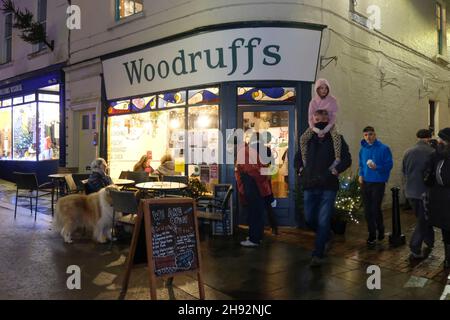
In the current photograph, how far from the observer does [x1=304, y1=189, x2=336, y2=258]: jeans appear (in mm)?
5547

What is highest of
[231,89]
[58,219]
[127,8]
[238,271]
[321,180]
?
[127,8]

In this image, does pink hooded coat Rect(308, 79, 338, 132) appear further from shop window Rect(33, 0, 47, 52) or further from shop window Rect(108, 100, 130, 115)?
shop window Rect(33, 0, 47, 52)

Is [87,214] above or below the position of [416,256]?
above

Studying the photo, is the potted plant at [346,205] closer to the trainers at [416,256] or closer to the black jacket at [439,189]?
the trainers at [416,256]

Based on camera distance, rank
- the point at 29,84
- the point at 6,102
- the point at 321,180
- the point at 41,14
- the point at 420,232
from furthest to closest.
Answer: the point at 6,102, the point at 29,84, the point at 41,14, the point at 420,232, the point at 321,180

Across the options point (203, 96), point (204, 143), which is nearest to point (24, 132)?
point (204, 143)

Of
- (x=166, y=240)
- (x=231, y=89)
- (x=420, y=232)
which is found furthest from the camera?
(x=231, y=89)

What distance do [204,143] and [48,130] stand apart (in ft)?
24.6

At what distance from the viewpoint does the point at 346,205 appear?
7.54 metres

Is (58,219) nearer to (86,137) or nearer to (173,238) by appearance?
(173,238)

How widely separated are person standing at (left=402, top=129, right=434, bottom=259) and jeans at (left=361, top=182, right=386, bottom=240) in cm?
64

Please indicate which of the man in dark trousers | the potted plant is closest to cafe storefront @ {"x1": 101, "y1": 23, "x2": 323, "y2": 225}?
the potted plant
